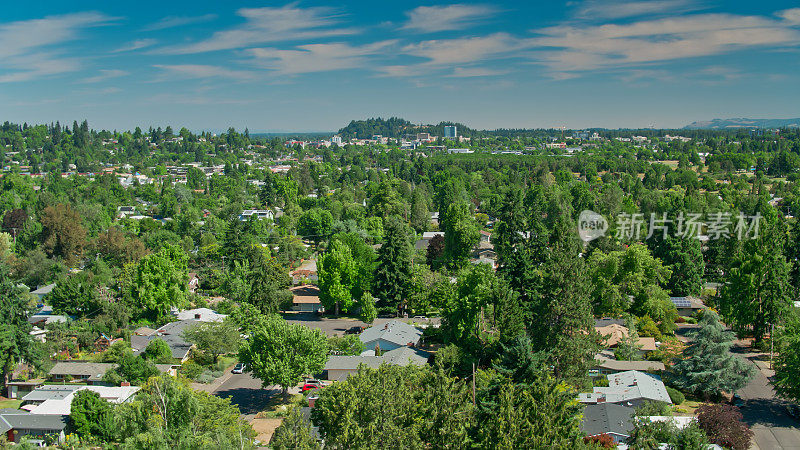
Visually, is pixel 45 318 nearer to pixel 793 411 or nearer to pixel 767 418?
pixel 767 418

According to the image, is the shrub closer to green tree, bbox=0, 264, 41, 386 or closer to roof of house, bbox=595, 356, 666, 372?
roof of house, bbox=595, 356, 666, 372

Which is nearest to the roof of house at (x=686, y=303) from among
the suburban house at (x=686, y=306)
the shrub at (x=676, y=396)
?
the suburban house at (x=686, y=306)

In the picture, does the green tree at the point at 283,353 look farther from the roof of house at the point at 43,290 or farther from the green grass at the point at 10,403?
the roof of house at the point at 43,290

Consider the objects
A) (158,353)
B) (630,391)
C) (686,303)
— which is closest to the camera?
(630,391)

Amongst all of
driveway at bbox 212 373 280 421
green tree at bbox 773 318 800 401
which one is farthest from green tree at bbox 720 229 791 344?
driveway at bbox 212 373 280 421

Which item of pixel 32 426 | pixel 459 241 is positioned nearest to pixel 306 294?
pixel 459 241

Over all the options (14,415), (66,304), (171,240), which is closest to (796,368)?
(14,415)

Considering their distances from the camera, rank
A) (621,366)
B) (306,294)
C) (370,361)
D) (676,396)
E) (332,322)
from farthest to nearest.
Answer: (306,294), (332,322), (370,361), (621,366), (676,396)
